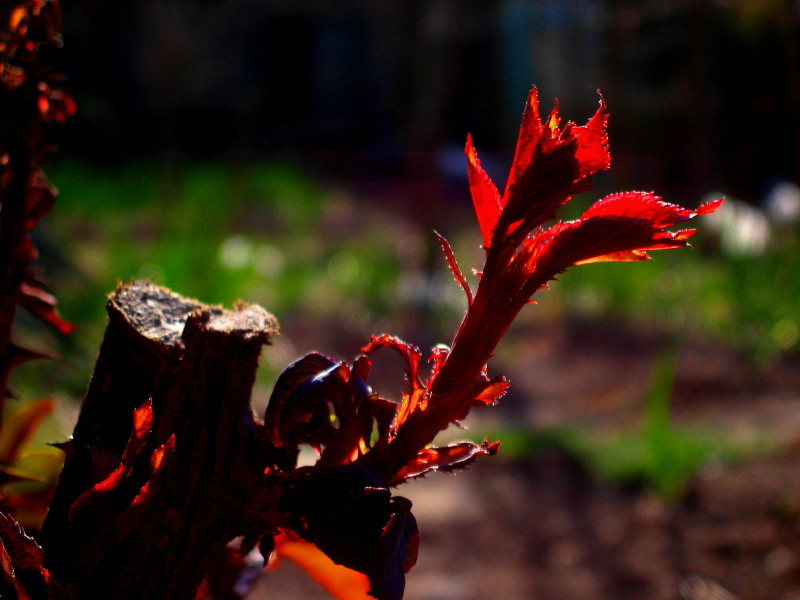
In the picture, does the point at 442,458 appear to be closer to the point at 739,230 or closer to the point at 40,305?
the point at 40,305

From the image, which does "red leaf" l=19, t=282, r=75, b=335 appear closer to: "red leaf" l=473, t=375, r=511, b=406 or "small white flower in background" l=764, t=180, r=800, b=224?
"red leaf" l=473, t=375, r=511, b=406

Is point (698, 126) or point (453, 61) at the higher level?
point (453, 61)

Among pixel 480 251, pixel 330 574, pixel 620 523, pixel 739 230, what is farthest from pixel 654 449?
pixel 480 251

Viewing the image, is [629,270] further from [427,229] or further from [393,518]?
[393,518]

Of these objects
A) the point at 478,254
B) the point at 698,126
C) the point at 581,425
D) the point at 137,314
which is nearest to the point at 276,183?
the point at 478,254

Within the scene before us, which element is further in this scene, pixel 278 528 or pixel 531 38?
pixel 531 38

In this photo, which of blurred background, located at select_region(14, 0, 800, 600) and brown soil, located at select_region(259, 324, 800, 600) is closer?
brown soil, located at select_region(259, 324, 800, 600)

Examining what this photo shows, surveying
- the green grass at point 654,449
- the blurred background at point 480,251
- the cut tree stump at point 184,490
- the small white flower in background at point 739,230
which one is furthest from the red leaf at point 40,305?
the small white flower in background at point 739,230

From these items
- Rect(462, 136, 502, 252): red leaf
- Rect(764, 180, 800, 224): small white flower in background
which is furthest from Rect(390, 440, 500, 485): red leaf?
Rect(764, 180, 800, 224): small white flower in background
